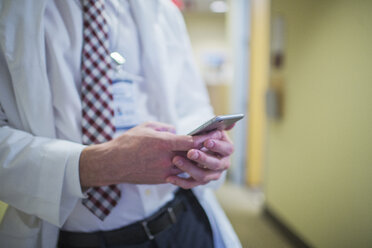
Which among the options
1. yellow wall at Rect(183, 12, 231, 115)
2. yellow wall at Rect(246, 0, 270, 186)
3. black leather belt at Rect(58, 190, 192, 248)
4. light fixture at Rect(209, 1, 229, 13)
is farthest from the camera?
yellow wall at Rect(183, 12, 231, 115)

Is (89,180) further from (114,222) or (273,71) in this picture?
(273,71)

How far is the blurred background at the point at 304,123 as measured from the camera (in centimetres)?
54

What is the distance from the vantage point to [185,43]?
2.58 feet

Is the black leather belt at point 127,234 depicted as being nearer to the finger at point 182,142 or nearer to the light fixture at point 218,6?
the finger at point 182,142

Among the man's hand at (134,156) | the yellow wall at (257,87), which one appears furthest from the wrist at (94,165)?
the yellow wall at (257,87)

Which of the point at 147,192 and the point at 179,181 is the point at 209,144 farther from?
the point at 147,192

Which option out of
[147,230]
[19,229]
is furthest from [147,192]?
[19,229]

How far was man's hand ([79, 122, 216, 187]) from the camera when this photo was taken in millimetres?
466

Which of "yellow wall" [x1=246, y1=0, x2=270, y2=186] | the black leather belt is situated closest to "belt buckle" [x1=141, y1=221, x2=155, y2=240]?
the black leather belt

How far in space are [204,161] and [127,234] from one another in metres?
0.29

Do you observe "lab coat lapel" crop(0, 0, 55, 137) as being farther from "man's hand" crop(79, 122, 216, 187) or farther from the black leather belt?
the black leather belt

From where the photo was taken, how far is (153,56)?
651mm

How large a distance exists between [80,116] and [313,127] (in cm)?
118

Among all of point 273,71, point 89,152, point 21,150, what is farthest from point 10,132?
point 273,71
